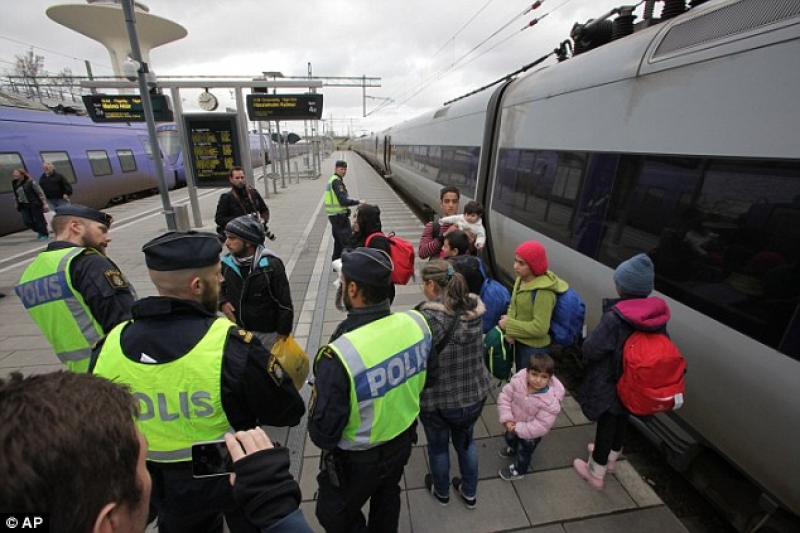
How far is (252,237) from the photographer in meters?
3.09

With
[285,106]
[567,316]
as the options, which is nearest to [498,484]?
[567,316]

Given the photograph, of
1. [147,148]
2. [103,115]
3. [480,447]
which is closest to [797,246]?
[480,447]

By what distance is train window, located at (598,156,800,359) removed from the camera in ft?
6.73

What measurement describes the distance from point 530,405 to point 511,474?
26.4 inches

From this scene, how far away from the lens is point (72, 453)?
662 mm

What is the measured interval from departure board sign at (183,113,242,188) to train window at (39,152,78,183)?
6.38m

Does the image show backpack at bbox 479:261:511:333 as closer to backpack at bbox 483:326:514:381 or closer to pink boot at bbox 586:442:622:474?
backpack at bbox 483:326:514:381

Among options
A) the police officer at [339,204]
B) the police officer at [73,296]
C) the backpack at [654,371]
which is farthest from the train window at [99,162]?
the backpack at [654,371]

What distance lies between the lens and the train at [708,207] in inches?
80.9

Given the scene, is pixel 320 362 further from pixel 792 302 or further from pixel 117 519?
pixel 792 302

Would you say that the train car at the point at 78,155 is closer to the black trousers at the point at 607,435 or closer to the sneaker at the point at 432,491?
the sneaker at the point at 432,491

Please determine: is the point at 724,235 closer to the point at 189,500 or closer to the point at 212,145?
the point at 189,500

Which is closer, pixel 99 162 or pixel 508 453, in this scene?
pixel 508 453

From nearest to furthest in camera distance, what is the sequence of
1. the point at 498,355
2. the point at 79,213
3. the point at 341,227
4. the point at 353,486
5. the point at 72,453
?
the point at 72,453, the point at 353,486, the point at 79,213, the point at 498,355, the point at 341,227
